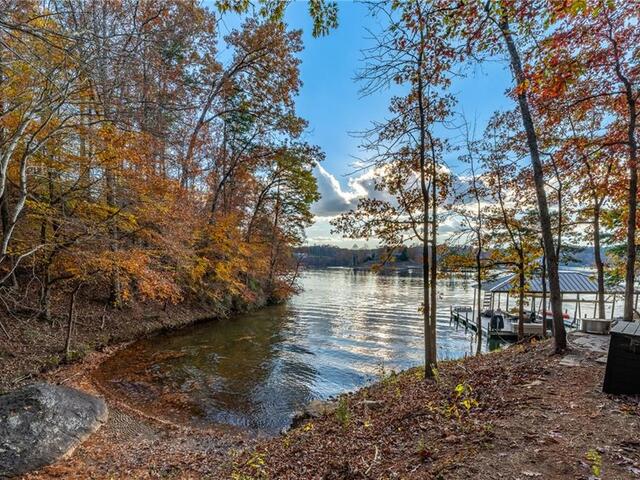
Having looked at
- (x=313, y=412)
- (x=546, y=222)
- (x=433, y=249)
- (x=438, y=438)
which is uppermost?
(x=546, y=222)

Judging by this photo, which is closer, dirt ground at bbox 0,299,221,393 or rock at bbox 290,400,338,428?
rock at bbox 290,400,338,428

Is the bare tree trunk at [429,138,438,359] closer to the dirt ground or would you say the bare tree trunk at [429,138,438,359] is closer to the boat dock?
the dirt ground

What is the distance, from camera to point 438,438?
147 inches

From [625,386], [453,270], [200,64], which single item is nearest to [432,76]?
[625,386]

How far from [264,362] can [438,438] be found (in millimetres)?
8556

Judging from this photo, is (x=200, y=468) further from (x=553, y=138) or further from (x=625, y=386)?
(x=553, y=138)

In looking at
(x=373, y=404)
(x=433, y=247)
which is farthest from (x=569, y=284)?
(x=373, y=404)

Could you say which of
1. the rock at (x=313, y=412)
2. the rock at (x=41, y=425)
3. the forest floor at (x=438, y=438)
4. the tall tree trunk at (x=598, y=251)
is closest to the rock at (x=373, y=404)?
the forest floor at (x=438, y=438)

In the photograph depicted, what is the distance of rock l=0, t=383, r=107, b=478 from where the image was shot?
Answer: 14.9ft

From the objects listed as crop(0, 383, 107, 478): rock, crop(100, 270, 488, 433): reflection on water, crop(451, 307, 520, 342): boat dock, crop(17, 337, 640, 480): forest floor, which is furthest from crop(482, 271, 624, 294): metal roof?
Answer: crop(0, 383, 107, 478): rock

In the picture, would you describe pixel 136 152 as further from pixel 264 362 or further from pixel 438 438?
pixel 438 438

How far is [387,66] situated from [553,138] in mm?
7038

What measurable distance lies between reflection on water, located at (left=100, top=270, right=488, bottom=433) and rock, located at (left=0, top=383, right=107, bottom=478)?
74.2 inches

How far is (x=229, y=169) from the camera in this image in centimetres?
1933
